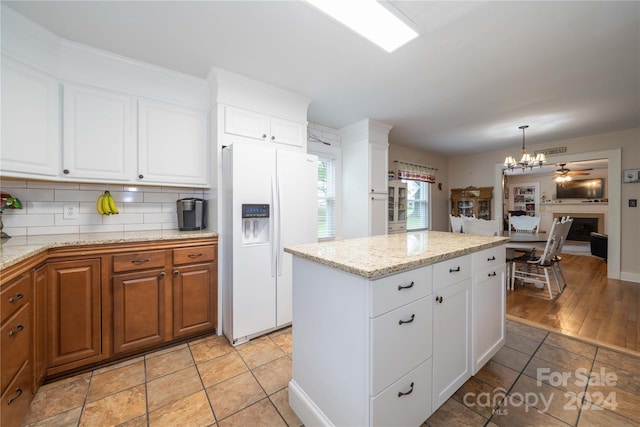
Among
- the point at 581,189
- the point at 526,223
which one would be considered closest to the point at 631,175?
the point at 526,223

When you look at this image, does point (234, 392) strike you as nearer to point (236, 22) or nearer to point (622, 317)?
point (236, 22)

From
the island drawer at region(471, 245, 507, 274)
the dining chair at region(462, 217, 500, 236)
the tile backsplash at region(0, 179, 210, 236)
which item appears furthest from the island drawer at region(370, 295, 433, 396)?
the dining chair at region(462, 217, 500, 236)

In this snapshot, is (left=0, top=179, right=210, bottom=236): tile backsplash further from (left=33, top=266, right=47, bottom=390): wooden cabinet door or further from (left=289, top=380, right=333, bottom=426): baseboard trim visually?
(left=289, top=380, right=333, bottom=426): baseboard trim

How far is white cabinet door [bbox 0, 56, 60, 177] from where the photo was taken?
166 centimetres

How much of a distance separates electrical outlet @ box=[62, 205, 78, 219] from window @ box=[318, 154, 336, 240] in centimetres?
263

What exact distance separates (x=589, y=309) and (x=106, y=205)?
5.05m

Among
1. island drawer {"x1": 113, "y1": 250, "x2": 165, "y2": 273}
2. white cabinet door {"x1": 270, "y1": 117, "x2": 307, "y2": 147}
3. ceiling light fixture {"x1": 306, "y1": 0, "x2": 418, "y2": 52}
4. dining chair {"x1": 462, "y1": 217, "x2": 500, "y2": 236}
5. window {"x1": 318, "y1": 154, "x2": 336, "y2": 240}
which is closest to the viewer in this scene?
ceiling light fixture {"x1": 306, "y1": 0, "x2": 418, "y2": 52}

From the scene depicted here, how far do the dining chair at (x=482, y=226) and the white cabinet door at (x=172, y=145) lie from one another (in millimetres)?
3650

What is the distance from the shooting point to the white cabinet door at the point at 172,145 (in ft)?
7.32

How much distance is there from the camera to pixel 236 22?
1722 mm

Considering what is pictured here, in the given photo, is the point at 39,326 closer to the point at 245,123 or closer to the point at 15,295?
the point at 15,295

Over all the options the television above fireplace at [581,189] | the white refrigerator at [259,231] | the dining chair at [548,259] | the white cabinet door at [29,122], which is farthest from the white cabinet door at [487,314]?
the television above fireplace at [581,189]

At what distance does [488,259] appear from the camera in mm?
1743

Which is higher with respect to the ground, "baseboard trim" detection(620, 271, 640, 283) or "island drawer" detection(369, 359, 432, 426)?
"island drawer" detection(369, 359, 432, 426)
